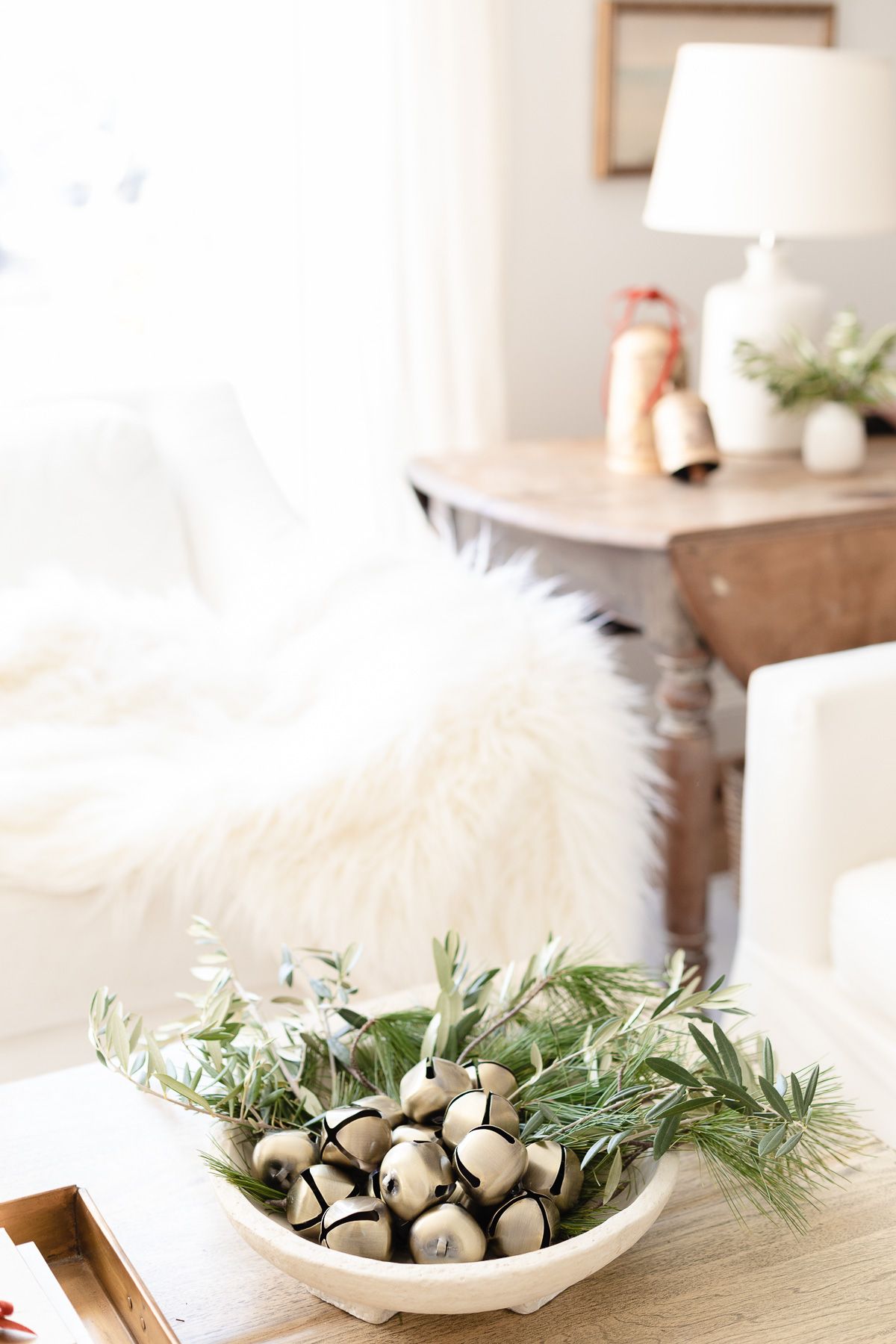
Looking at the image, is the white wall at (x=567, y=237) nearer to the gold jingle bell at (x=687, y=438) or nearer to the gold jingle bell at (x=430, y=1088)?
the gold jingle bell at (x=687, y=438)

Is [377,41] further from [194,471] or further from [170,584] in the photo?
[170,584]

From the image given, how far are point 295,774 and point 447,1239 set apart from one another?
2.61 ft

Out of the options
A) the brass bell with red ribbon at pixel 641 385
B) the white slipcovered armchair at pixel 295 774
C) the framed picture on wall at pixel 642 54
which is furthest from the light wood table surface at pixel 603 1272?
the framed picture on wall at pixel 642 54

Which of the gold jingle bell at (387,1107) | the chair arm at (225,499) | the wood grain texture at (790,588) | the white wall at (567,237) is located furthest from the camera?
the white wall at (567,237)

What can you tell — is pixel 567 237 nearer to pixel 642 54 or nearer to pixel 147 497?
pixel 642 54

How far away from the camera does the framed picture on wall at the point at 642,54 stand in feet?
8.19

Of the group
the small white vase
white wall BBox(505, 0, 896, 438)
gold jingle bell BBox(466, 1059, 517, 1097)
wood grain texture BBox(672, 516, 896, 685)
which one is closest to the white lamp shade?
the small white vase

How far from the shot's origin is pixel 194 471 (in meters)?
2.03

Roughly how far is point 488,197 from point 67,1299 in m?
2.05

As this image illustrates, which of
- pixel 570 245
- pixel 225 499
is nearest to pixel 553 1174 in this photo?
pixel 225 499

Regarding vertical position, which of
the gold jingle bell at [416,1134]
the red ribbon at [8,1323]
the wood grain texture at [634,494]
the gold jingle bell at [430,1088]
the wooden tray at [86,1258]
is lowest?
the wooden tray at [86,1258]

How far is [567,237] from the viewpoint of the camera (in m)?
2.58

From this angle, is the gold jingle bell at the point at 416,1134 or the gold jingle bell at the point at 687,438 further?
the gold jingle bell at the point at 687,438

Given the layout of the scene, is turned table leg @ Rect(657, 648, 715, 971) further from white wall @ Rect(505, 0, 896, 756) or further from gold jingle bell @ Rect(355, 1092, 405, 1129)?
gold jingle bell @ Rect(355, 1092, 405, 1129)
